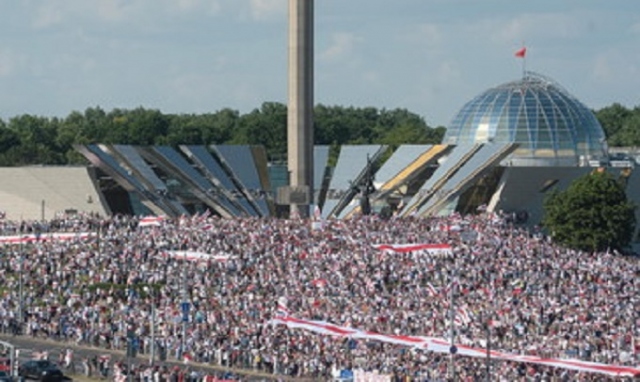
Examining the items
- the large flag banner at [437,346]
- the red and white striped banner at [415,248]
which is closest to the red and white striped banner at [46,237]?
the red and white striped banner at [415,248]

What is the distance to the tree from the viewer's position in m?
87.6

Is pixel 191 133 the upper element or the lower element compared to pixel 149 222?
upper

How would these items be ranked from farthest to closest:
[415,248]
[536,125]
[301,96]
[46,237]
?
[536,125] < [301,96] < [46,237] < [415,248]

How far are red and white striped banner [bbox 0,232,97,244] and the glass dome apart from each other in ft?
122

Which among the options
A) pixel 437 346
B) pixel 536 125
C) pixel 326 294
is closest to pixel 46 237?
pixel 326 294

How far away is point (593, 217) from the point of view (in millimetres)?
87812

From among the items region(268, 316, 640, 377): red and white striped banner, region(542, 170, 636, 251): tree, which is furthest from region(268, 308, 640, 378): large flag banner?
region(542, 170, 636, 251): tree

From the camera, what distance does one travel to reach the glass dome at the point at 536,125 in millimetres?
114250

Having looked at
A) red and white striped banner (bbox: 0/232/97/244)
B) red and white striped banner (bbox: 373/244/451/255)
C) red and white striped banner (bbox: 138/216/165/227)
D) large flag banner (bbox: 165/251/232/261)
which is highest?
red and white striped banner (bbox: 138/216/165/227)

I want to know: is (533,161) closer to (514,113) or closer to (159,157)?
(514,113)

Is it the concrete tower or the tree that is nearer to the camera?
the tree

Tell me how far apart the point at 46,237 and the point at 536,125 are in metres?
43.3

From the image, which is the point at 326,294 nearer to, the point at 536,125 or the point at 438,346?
the point at 438,346

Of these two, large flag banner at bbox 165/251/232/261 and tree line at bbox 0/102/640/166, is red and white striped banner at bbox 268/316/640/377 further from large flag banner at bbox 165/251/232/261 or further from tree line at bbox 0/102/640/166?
tree line at bbox 0/102/640/166
